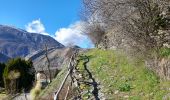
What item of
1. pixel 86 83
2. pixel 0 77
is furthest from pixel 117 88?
pixel 0 77

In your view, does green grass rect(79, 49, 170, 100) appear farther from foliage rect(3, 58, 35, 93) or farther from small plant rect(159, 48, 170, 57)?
foliage rect(3, 58, 35, 93)

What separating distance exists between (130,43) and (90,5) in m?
3.35

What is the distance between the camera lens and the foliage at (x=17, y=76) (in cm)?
5222

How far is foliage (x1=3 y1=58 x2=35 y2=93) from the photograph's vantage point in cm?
5222

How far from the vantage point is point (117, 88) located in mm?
18094

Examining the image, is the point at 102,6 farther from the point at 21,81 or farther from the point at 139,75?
the point at 21,81

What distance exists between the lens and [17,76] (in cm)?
5231

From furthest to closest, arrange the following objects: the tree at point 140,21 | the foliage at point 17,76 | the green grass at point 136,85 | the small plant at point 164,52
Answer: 1. the foliage at point 17,76
2. the tree at point 140,21
3. the small plant at point 164,52
4. the green grass at point 136,85

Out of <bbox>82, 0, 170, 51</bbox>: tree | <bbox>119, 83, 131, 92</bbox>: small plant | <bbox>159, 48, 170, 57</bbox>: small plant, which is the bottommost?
<bbox>119, 83, 131, 92</bbox>: small plant

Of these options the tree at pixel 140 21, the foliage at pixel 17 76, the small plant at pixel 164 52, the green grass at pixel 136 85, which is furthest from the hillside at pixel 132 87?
the foliage at pixel 17 76

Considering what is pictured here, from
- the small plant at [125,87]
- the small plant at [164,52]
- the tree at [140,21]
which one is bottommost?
the small plant at [125,87]

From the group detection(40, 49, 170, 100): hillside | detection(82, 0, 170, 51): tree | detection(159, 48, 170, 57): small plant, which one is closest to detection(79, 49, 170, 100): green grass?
detection(40, 49, 170, 100): hillside

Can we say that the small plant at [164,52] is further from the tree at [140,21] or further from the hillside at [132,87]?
the hillside at [132,87]

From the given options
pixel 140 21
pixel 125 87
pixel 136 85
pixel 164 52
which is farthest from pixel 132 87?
pixel 140 21
